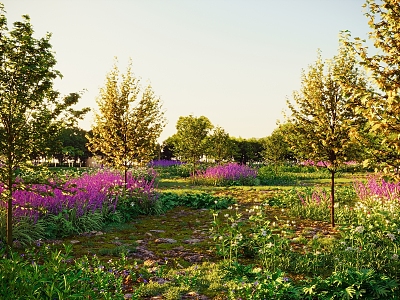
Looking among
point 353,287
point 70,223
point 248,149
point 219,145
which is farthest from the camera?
point 248,149

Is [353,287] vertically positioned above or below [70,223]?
below

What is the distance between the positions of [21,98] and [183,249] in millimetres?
3958

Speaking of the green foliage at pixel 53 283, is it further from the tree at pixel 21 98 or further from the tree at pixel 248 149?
the tree at pixel 248 149

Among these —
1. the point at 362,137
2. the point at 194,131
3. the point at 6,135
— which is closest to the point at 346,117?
the point at 362,137

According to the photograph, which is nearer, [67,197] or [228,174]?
[67,197]

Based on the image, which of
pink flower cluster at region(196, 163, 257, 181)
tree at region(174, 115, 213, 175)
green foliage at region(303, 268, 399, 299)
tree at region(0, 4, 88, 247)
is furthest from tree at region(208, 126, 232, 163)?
green foliage at region(303, 268, 399, 299)

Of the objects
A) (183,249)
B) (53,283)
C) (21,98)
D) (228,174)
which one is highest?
(21,98)

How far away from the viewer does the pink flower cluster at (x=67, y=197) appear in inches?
278

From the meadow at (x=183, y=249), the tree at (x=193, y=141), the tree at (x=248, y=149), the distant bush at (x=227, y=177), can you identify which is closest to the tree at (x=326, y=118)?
the meadow at (x=183, y=249)

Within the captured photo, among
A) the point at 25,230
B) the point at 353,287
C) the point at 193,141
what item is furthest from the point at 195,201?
the point at 193,141

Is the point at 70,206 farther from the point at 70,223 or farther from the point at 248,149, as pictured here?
the point at 248,149

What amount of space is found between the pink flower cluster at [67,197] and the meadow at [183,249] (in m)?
0.03

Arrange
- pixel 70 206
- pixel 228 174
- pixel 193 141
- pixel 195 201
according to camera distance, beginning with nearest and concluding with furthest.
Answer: pixel 70 206 < pixel 195 201 < pixel 228 174 < pixel 193 141

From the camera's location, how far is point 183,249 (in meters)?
6.68
